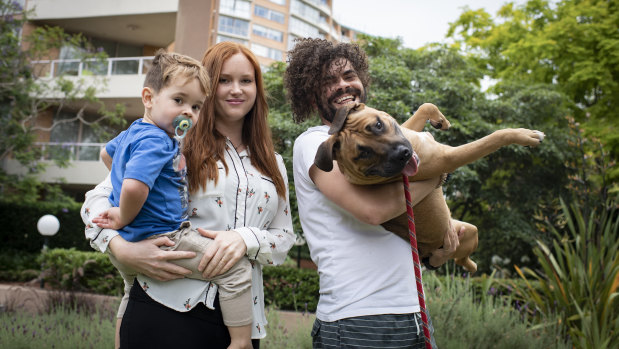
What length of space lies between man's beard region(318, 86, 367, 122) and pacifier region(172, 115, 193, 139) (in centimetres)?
68

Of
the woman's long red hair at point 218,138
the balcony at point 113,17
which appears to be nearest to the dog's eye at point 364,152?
the woman's long red hair at point 218,138

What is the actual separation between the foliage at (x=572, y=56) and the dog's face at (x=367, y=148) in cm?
1082

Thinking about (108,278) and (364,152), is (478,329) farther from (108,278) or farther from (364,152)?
(108,278)

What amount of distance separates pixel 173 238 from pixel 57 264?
32.4 ft

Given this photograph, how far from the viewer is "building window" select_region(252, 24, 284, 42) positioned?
52.8 meters

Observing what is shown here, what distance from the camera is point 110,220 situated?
2004 mm

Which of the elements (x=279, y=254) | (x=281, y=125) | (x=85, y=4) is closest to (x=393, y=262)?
(x=279, y=254)

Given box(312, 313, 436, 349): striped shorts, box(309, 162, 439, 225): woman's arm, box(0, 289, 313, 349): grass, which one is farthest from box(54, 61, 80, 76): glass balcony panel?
box(312, 313, 436, 349): striped shorts

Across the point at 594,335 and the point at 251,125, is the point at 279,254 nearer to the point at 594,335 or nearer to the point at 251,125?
the point at 251,125

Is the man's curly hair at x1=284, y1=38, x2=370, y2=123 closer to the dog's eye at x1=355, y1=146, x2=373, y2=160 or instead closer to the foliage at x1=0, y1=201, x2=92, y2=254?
the dog's eye at x1=355, y1=146, x2=373, y2=160

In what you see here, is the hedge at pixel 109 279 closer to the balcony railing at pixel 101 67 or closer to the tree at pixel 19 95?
the tree at pixel 19 95

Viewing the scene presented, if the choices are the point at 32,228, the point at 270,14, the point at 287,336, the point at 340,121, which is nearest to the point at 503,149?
the point at 287,336

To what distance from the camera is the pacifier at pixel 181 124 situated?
1.99 m

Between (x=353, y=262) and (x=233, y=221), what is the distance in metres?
0.62
